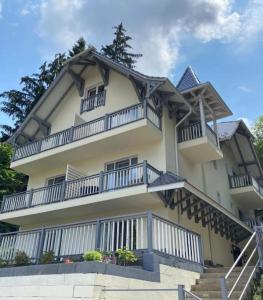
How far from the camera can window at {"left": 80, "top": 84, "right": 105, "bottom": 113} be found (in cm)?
1923

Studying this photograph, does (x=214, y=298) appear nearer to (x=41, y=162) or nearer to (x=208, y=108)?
(x=208, y=108)

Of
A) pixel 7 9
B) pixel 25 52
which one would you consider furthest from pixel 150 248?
pixel 7 9

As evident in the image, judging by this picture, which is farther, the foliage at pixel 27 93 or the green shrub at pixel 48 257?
the foliage at pixel 27 93

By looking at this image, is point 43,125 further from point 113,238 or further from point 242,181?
point 242,181

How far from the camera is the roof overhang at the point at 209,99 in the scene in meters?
16.7

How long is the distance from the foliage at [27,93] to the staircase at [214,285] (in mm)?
23984

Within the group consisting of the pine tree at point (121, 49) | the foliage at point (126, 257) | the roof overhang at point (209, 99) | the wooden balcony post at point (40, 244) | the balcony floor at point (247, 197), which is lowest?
the foliage at point (126, 257)

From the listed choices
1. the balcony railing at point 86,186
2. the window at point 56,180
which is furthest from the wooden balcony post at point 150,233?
the window at point 56,180

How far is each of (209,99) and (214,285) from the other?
10708 millimetres

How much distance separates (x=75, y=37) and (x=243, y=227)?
24.0 m

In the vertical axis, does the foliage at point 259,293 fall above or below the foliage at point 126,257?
below

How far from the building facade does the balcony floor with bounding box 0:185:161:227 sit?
0.15ft

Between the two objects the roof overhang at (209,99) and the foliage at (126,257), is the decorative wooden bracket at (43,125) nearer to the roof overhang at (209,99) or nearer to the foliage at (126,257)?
the roof overhang at (209,99)

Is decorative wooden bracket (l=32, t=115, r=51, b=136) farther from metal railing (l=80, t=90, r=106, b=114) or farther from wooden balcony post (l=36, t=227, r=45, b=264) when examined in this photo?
wooden balcony post (l=36, t=227, r=45, b=264)
